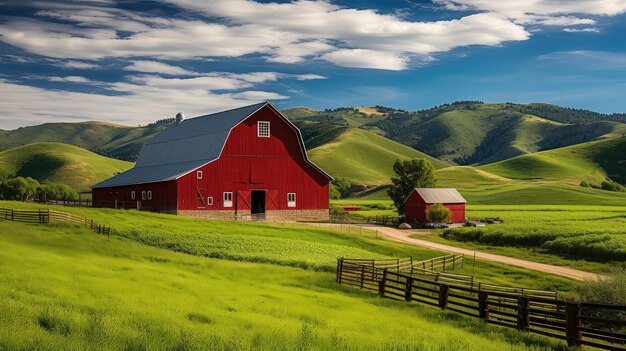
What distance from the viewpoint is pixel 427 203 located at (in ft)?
261

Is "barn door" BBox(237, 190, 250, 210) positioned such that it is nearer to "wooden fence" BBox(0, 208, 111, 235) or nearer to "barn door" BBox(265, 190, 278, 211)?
"barn door" BBox(265, 190, 278, 211)

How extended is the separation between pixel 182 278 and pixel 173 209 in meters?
37.5

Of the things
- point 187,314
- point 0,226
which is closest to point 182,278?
point 187,314

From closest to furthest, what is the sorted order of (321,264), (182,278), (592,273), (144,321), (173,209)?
(144,321), (182,278), (321,264), (592,273), (173,209)

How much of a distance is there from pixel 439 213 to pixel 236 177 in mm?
25650

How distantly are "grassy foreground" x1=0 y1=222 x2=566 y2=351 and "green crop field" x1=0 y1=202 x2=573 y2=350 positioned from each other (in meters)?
0.04

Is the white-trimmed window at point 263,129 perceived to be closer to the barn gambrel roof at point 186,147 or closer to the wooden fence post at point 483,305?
the barn gambrel roof at point 186,147

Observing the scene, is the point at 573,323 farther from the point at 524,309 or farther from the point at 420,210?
the point at 420,210

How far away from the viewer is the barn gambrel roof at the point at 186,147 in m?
69.1

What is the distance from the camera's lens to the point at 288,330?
18.3m

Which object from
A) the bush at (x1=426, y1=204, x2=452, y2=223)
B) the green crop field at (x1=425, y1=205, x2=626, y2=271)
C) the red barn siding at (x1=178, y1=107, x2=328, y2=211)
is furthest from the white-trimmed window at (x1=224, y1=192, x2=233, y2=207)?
the bush at (x1=426, y1=204, x2=452, y2=223)

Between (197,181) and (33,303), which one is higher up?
(197,181)

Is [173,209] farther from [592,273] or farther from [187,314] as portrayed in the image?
[187,314]

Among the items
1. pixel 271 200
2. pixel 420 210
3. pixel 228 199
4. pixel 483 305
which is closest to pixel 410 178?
pixel 420 210
